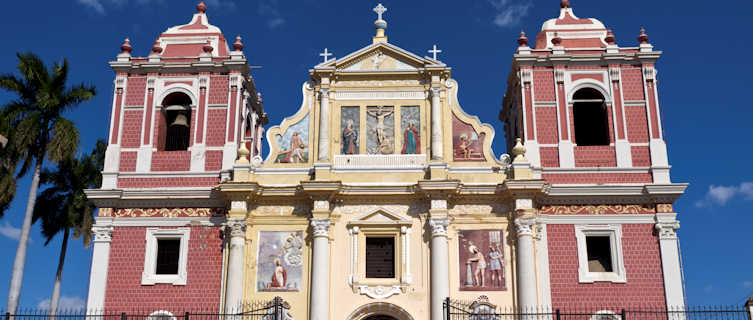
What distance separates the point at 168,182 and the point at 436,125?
317 inches

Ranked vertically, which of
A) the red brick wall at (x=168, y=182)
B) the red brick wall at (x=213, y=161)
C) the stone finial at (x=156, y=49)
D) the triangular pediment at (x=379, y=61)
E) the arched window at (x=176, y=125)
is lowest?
the red brick wall at (x=168, y=182)

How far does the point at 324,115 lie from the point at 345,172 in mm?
1888

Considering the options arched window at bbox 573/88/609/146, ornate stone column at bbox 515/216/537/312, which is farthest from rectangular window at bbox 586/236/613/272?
arched window at bbox 573/88/609/146

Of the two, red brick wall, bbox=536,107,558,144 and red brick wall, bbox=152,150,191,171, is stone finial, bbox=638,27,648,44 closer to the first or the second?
red brick wall, bbox=536,107,558,144

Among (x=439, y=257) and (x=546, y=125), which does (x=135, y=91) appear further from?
(x=546, y=125)

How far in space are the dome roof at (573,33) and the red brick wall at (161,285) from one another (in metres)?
11.8

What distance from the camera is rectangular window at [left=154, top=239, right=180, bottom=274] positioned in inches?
918

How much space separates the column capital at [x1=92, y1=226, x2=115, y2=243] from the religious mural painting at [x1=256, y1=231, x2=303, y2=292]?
4310mm

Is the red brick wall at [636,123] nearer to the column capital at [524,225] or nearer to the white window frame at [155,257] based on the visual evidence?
the column capital at [524,225]

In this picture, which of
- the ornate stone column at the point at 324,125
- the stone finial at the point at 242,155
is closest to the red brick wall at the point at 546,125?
the ornate stone column at the point at 324,125

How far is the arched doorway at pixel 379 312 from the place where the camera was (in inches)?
867

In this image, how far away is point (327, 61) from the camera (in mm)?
24766

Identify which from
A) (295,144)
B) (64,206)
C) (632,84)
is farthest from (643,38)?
(64,206)

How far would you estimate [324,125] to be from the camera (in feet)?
78.8
